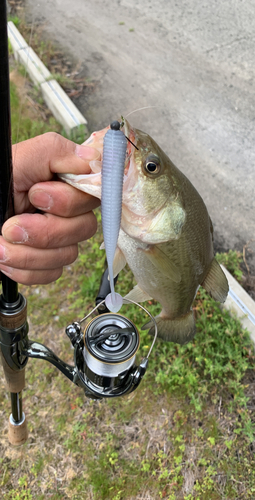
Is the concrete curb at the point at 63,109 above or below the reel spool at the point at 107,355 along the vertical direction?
below

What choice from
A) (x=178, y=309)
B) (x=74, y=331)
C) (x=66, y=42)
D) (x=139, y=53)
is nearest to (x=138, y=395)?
(x=178, y=309)

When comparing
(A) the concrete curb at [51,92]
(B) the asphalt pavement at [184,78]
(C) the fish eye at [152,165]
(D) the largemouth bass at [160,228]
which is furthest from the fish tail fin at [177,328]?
(A) the concrete curb at [51,92]

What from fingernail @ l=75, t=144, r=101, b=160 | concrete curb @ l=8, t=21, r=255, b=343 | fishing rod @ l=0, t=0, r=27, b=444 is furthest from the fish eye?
concrete curb @ l=8, t=21, r=255, b=343

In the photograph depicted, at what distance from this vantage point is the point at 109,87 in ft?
15.4

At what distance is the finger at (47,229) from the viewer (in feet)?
3.62

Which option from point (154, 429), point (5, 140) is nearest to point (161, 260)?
point (5, 140)

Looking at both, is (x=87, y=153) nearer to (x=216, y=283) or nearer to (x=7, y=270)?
(x=7, y=270)

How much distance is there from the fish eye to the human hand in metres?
0.19

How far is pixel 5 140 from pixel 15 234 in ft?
0.90

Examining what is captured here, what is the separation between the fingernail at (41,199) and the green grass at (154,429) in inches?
68.5

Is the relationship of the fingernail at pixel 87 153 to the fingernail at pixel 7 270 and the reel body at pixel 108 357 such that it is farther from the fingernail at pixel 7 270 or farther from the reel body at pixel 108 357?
the reel body at pixel 108 357

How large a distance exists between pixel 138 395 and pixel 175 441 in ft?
1.17

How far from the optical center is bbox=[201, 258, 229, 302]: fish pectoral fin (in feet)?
4.92

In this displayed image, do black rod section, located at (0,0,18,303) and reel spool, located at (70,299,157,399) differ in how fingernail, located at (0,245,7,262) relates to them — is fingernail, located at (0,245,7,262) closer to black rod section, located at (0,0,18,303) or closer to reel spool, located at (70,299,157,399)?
black rod section, located at (0,0,18,303)
